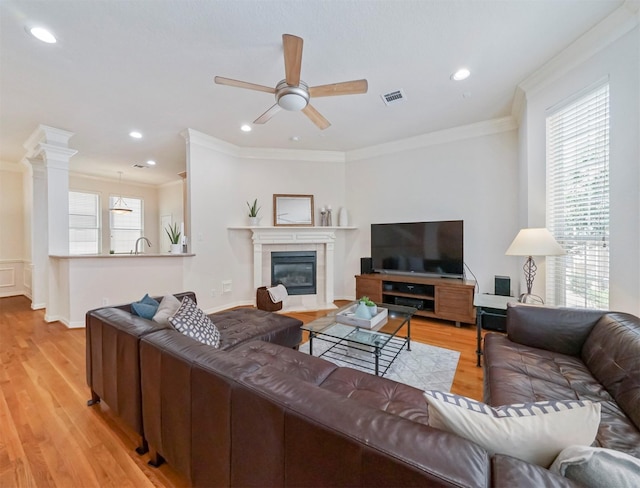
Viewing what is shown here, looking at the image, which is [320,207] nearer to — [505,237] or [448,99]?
[448,99]

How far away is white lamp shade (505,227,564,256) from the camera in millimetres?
2320

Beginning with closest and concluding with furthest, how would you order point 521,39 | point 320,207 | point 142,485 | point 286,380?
point 286,380 < point 142,485 < point 521,39 < point 320,207

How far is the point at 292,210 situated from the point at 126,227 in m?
5.17

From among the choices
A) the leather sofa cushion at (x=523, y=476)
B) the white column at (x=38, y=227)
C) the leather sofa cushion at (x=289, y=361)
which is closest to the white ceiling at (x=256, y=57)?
the white column at (x=38, y=227)

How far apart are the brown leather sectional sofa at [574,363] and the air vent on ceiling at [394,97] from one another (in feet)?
8.09

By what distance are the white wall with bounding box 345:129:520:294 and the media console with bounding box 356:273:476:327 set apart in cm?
58

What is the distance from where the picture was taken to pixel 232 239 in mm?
4750

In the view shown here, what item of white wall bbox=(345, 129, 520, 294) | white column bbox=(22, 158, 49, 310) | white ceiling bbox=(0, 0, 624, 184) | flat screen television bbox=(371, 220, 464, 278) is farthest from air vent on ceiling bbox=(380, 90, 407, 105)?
white column bbox=(22, 158, 49, 310)

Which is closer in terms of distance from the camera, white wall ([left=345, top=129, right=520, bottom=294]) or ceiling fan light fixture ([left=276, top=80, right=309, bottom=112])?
ceiling fan light fixture ([left=276, top=80, right=309, bottom=112])

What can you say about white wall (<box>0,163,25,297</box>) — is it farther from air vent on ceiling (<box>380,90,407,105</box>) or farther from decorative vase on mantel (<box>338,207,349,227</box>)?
air vent on ceiling (<box>380,90,407,105</box>)

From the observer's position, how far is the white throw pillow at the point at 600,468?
1.91 ft

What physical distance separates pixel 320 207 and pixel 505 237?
3000 mm

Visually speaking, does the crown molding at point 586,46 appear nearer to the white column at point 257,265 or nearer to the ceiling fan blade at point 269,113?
the ceiling fan blade at point 269,113

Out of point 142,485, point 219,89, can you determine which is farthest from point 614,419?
point 219,89
